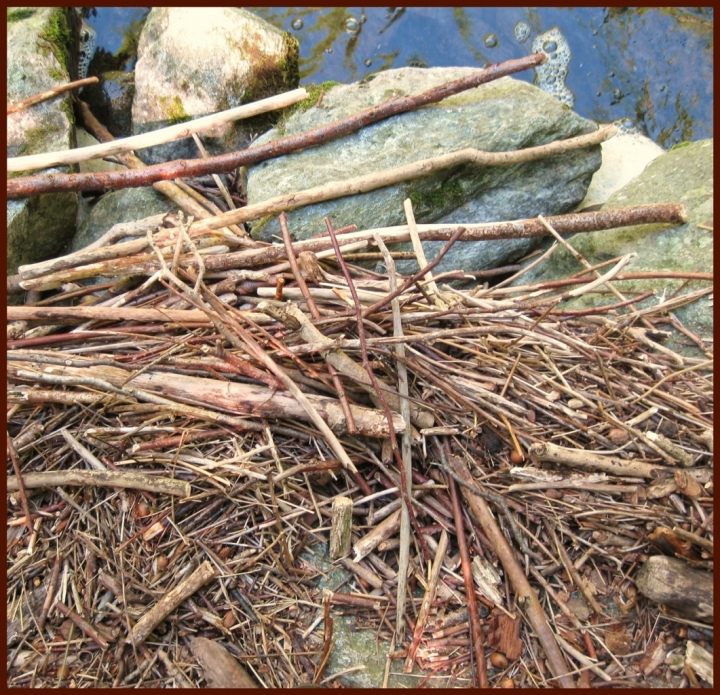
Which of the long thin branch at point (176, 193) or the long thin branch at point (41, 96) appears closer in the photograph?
the long thin branch at point (176, 193)

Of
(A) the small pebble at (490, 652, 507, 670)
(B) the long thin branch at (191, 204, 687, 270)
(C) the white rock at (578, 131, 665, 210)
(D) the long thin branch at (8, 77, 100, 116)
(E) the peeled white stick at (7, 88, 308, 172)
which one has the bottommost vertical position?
(A) the small pebble at (490, 652, 507, 670)

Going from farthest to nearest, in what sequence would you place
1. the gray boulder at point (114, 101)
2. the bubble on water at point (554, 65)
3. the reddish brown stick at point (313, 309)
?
the bubble on water at point (554, 65) < the gray boulder at point (114, 101) < the reddish brown stick at point (313, 309)

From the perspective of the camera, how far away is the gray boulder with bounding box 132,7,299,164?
4277mm

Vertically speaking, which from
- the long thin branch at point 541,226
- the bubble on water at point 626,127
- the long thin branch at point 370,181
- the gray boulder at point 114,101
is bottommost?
the bubble on water at point 626,127

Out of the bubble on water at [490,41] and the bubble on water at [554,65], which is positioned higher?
the bubble on water at [490,41]

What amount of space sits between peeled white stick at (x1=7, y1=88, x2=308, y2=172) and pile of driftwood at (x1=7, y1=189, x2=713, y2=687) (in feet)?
5.45

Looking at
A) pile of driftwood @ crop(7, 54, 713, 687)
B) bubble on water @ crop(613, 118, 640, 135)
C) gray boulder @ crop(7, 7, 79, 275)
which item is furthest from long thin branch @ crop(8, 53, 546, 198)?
bubble on water @ crop(613, 118, 640, 135)

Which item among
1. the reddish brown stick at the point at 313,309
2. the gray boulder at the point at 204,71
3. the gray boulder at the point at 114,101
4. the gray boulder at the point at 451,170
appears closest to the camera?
the reddish brown stick at the point at 313,309

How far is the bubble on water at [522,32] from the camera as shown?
5430mm

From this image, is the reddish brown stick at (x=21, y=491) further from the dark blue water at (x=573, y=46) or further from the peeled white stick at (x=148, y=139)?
the dark blue water at (x=573, y=46)

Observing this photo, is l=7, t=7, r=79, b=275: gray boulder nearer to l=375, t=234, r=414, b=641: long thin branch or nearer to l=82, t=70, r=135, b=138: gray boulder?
l=82, t=70, r=135, b=138: gray boulder

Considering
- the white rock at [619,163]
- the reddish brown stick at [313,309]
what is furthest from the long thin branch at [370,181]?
the white rock at [619,163]

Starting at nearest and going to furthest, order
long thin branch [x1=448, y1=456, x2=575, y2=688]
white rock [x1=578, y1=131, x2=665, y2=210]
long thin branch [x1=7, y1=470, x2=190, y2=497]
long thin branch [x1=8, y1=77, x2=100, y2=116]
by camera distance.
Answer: long thin branch [x1=448, y1=456, x2=575, y2=688], long thin branch [x1=7, y1=470, x2=190, y2=497], long thin branch [x1=8, y1=77, x2=100, y2=116], white rock [x1=578, y1=131, x2=665, y2=210]

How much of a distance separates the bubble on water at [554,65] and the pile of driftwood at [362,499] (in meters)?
3.55
